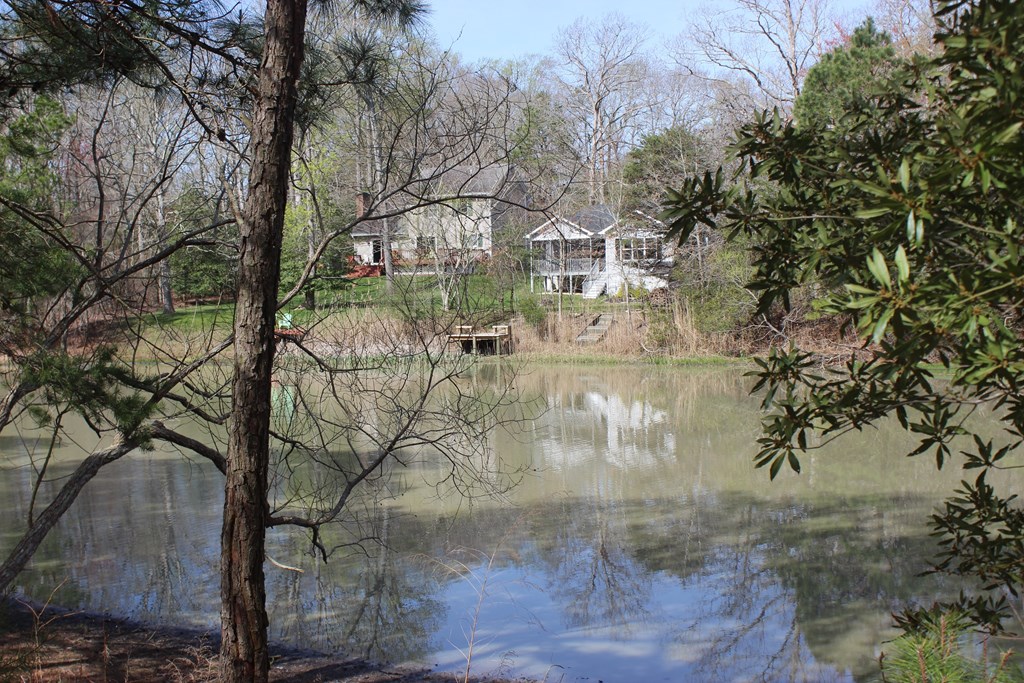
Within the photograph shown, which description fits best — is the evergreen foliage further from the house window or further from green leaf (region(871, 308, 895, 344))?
green leaf (region(871, 308, 895, 344))

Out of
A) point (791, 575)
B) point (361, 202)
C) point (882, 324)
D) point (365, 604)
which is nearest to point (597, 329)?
point (361, 202)

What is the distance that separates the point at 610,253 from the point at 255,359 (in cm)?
2032

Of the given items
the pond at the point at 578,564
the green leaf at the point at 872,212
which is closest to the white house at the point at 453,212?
the pond at the point at 578,564

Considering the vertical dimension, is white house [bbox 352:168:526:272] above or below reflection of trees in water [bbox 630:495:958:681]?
above

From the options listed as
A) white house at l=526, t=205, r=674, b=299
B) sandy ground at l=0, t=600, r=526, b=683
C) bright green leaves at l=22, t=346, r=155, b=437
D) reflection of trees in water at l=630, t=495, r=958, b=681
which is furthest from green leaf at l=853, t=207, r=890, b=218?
white house at l=526, t=205, r=674, b=299

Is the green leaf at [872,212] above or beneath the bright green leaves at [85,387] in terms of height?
above

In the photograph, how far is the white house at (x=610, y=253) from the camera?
59.0ft

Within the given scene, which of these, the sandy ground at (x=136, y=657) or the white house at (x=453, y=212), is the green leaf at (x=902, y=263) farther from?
the sandy ground at (x=136, y=657)

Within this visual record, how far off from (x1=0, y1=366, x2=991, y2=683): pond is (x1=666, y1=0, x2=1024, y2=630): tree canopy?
1854 millimetres

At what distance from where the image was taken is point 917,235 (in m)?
1.59

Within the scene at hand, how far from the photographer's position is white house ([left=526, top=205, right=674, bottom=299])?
17969 mm

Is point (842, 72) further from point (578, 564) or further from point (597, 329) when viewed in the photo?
point (578, 564)

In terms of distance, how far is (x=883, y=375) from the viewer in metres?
1.77

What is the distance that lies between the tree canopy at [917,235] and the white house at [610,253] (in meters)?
13.0
